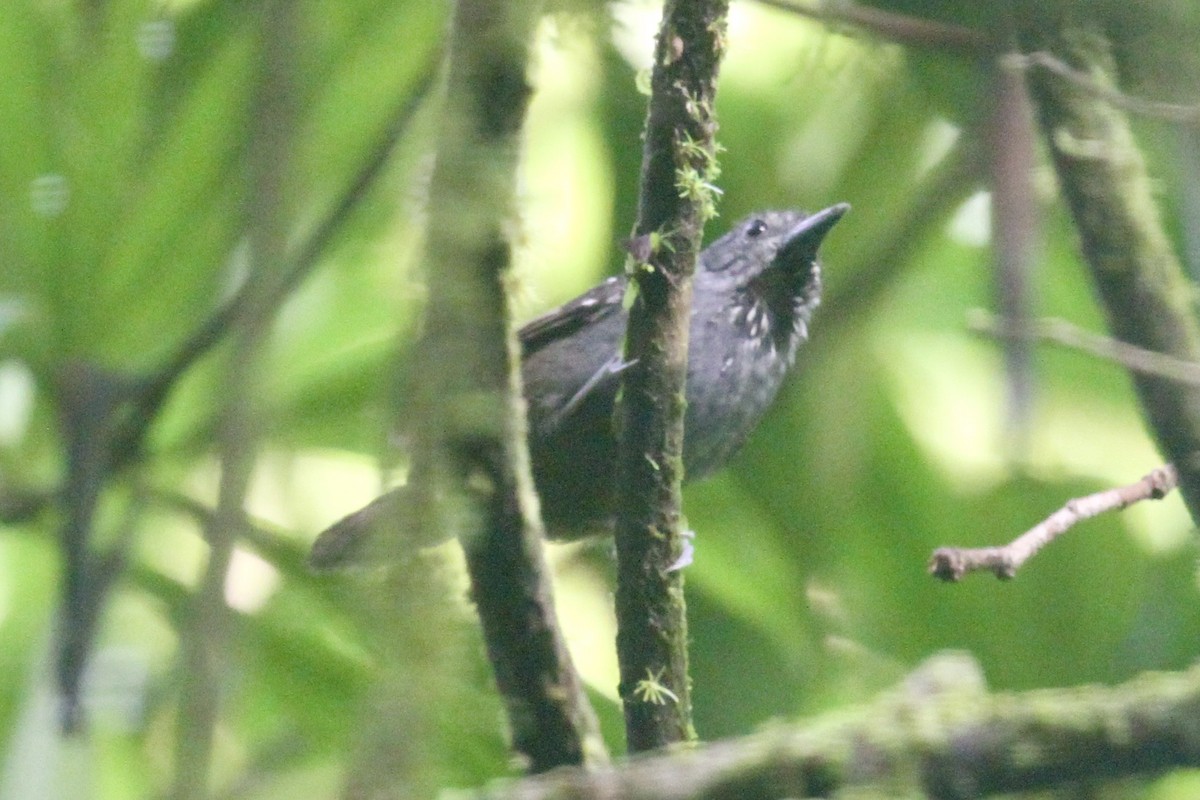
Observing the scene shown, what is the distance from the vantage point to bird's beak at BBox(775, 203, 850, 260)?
106 inches

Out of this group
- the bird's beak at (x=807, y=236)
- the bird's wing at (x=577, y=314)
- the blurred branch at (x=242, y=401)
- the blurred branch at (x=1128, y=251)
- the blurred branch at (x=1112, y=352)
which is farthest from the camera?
the bird's wing at (x=577, y=314)

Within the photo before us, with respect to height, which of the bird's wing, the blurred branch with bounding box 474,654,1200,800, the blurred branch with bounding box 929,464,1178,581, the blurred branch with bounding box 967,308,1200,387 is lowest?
the blurred branch with bounding box 474,654,1200,800

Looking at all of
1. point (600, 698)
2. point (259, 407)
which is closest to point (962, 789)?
Answer: point (259, 407)

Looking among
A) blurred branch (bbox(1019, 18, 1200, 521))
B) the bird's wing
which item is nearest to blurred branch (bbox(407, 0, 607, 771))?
blurred branch (bbox(1019, 18, 1200, 521))

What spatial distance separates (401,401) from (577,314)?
214cm

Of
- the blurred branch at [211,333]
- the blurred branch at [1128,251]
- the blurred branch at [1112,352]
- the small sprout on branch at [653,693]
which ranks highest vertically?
the blurred branch at [1128,251]

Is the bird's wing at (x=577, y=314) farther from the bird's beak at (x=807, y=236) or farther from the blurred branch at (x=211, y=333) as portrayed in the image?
the blurred branch at (x=211, y=333)

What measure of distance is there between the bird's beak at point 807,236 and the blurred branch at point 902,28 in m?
1.15

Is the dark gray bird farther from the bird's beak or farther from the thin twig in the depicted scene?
the thin twig

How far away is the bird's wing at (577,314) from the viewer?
3.08 m

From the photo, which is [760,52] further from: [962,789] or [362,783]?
[362,783]

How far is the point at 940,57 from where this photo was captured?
142cm

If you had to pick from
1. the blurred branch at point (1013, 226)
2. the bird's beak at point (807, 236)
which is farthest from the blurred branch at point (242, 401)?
the bird's beak at point (807, 236)

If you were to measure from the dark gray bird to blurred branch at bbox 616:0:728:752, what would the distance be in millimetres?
664
